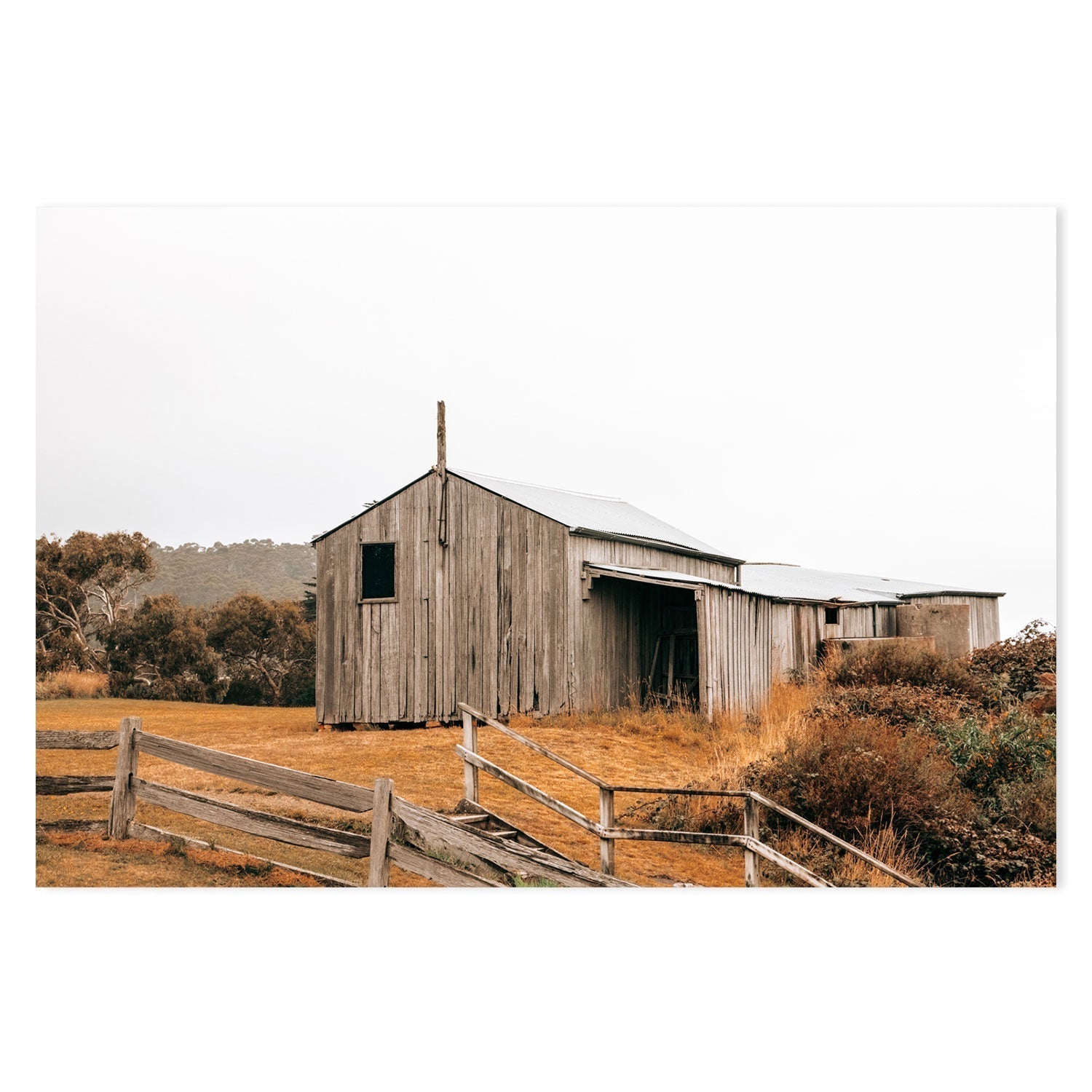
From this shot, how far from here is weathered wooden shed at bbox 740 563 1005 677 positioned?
14109 millimetres

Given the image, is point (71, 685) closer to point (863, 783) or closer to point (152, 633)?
point (152, 633)

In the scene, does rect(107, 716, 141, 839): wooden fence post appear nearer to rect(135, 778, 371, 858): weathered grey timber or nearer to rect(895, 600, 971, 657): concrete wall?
rect(135, 778, 371, 858): weathered grey timber

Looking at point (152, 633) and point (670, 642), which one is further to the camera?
point (670, 642)

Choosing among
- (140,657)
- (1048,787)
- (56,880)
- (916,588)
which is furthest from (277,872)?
(916,588)

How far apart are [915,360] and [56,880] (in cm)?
861

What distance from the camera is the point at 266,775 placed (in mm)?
7023

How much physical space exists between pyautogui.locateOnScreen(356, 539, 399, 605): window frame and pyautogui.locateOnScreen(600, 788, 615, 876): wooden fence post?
707cm

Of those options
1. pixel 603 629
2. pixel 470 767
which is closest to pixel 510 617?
pixel 603 629

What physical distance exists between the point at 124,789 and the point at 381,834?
2301mm

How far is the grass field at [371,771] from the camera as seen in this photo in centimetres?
732

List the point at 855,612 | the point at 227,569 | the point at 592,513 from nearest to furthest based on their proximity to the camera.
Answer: the point at 592,513 → the point at 227,569 → the point at 855,612

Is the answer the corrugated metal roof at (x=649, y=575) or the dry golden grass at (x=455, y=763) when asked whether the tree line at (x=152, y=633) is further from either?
the corrugated metal roof at (x=649, y=575)

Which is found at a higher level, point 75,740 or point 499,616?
point 499,616

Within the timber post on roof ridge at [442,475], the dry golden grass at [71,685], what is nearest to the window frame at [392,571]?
the timber post on roof ridge at [442,475]
